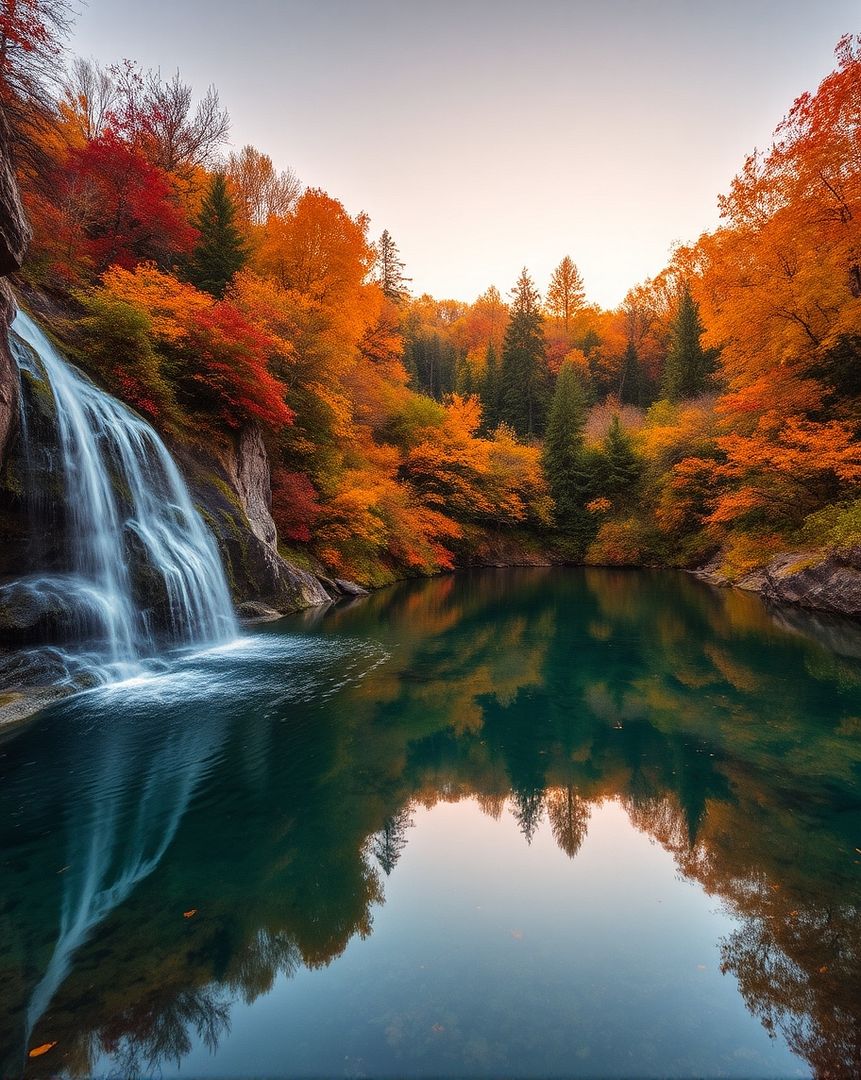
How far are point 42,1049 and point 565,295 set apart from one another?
5868cm

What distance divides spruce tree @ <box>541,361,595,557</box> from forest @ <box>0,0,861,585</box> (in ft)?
0.50

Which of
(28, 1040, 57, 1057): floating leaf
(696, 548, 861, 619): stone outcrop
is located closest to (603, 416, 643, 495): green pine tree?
(696, 548, 861, 619): stone outcrop

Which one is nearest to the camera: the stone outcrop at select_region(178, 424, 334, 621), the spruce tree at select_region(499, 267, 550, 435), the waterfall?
the waterfall

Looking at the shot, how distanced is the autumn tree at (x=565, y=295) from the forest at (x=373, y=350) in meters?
19.8

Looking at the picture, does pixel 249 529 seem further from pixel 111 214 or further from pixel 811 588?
pixel 811 588

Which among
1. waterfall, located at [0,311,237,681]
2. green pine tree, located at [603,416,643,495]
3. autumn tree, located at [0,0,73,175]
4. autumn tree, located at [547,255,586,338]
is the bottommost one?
waterfall, located at [0,311,237,681]

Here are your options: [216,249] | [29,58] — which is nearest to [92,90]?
[216,249]

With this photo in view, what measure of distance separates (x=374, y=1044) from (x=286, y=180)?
42.4 meters

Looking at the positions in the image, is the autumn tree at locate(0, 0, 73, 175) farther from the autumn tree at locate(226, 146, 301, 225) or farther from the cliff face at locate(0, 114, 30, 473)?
the autumn tree at locate(226, 146, 301, 225)

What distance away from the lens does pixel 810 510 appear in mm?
16422

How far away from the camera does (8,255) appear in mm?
6488

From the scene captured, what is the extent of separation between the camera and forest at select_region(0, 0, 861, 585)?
41.1ft

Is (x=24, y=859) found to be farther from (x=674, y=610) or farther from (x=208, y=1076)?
(x=674, y=610)

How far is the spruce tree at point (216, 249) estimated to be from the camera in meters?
18.3
